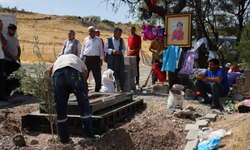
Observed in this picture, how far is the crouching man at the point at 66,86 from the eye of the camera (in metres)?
4.95

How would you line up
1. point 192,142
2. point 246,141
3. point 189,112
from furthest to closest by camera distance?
1. point 189,112
2. point 192,142
3. point 246,141

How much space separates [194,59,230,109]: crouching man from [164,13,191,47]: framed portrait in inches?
71.8

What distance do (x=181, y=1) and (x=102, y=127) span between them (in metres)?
6.14

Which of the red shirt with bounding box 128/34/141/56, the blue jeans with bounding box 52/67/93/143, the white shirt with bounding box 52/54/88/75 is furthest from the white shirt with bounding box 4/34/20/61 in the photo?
the blue jeans with bounding box 52/67/93/143

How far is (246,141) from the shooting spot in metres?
4.22

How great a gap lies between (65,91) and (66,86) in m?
0.09

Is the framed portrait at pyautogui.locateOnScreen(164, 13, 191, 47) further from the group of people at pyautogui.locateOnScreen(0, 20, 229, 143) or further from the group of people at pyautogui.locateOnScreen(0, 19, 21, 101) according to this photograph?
the group of people at pyautogui.locateOnScreen(0, 19, 21, 101)

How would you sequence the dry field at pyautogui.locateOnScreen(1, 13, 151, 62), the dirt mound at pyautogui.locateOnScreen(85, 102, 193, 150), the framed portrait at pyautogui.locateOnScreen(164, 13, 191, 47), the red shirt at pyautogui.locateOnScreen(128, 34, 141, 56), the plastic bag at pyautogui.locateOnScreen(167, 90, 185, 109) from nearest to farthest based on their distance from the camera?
the dirt mound at pyautogui.locateOnScreen(85, 102, 193, 150) → the plastic bag at pyautogui.locateOnScreen(167, 90, 185, 109) → the framed portrait at pyautogui.locateOnScreen(164, 13, 191, 47) → the red shirt at pyautogui.locateOnScreen(128, 34, 141, 56) → the dry field at pyautogui.locateOnScreen(1, 13, 151, 62)

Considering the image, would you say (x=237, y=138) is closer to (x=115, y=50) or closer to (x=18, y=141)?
(x=18, y=141)

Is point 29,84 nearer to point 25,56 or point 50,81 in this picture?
point 50,81

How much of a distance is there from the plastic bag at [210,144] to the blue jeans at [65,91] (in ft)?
6.19

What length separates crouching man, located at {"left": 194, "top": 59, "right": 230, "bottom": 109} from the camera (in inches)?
302

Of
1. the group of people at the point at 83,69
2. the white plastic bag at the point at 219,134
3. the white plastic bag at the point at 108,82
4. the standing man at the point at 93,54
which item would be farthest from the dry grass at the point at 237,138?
the standing man at the point at 93,54

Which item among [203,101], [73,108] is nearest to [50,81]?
[73,108]
